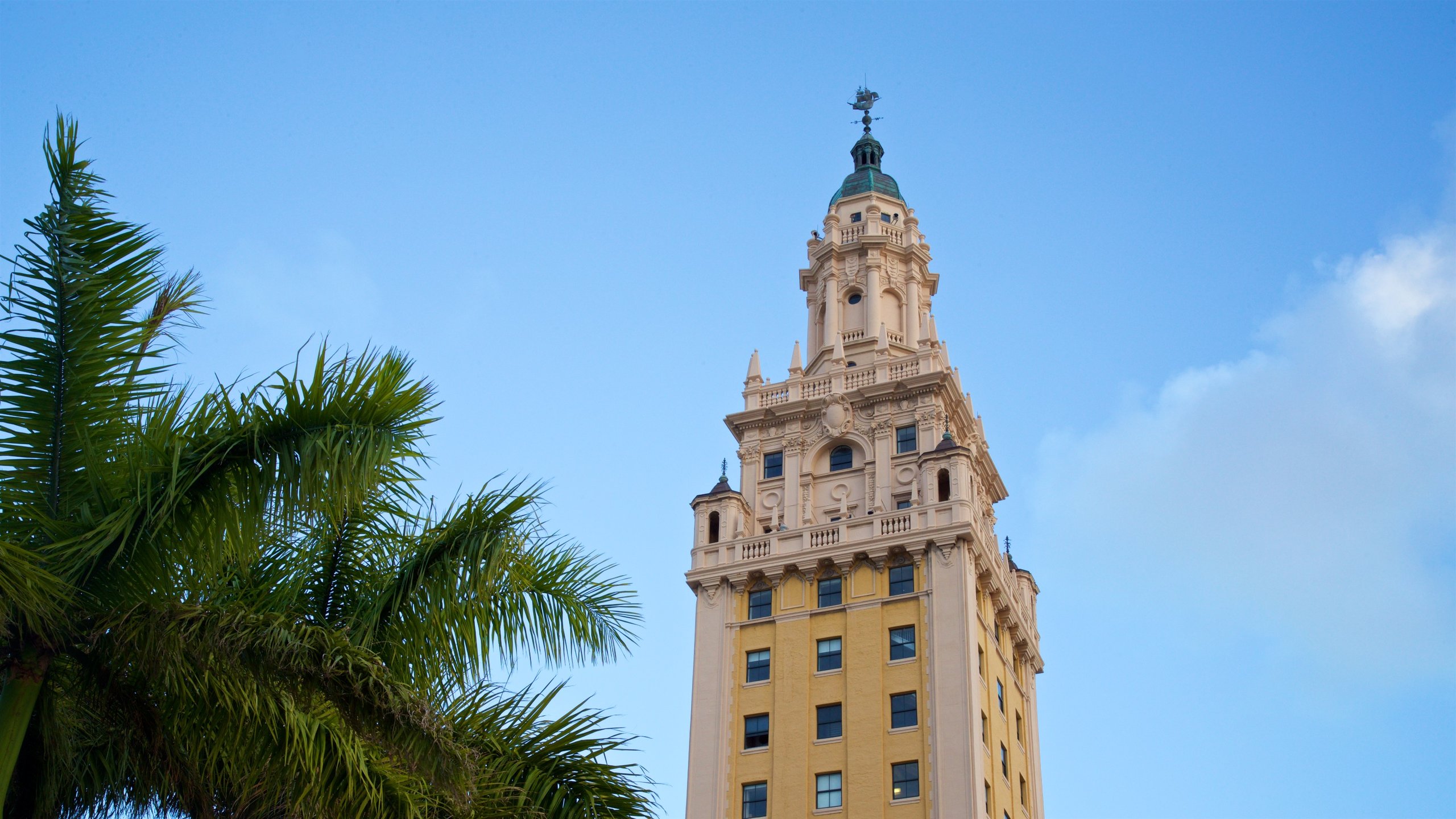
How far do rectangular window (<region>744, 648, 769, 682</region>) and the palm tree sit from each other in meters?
49.4

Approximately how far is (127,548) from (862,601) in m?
51.8

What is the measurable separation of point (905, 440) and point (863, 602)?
929cm

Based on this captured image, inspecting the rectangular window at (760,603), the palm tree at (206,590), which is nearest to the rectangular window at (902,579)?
the rectangular window at (760,603)

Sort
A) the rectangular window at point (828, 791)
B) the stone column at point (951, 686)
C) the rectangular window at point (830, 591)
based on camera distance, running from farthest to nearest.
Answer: the rectangular window at point (830, 591) < the rectangular window at point (828, 791) < the stone column at point (951, 686)

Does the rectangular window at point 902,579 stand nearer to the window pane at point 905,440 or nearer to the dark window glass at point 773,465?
the window pane at point 905,440

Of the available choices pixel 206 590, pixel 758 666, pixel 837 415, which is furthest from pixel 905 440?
pixel 206 590

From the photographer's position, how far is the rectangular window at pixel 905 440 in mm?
69938

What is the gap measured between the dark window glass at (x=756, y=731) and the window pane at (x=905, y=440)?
13829 millimetres

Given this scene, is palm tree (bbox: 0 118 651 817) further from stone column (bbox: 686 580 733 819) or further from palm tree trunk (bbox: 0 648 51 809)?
stone column (bbox: 686 580 733 819)

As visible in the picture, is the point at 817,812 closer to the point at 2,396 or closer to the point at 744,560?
the point at 744,560

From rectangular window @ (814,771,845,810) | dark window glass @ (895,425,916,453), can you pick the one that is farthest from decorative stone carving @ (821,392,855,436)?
rectangular window @ (814,771,845,810)

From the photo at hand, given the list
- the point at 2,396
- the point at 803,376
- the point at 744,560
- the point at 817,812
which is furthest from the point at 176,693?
the point at 803,376

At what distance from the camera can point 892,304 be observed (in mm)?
78250

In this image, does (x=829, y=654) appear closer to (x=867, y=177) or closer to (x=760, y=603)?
(x=760, y=603)
